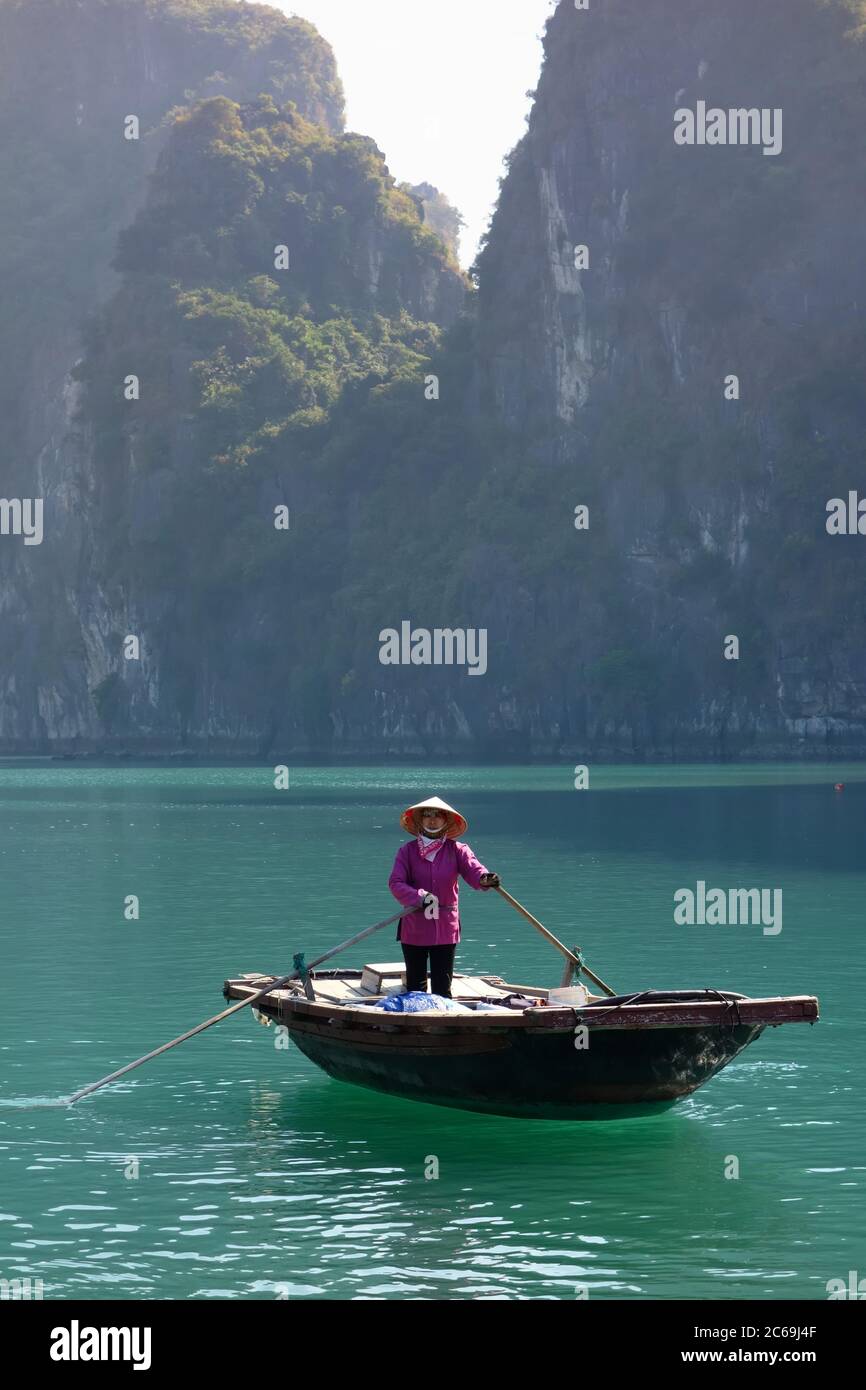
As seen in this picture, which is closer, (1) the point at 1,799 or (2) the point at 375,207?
(1) the point at 1,799

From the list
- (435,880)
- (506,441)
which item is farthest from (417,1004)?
(506,441)

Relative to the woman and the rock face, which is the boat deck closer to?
the woman

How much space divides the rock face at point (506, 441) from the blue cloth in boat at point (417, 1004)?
8373 centimetres

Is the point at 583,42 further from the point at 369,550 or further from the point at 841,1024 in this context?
the point at 841,1024

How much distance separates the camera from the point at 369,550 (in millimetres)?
126375

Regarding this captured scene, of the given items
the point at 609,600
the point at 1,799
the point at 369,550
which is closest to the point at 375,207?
the point at 369,550

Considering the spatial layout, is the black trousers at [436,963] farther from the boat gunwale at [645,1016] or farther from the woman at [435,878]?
the boat gunwale at [645,1016]

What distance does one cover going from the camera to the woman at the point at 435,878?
1436cm

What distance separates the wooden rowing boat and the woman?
539 millimetres

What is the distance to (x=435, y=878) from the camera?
567 inches

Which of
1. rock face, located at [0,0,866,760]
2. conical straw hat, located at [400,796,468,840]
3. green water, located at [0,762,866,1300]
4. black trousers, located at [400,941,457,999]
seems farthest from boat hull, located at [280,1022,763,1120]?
rock face, located at [0,0,866,760]

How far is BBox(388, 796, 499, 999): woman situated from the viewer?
14.4 metres
